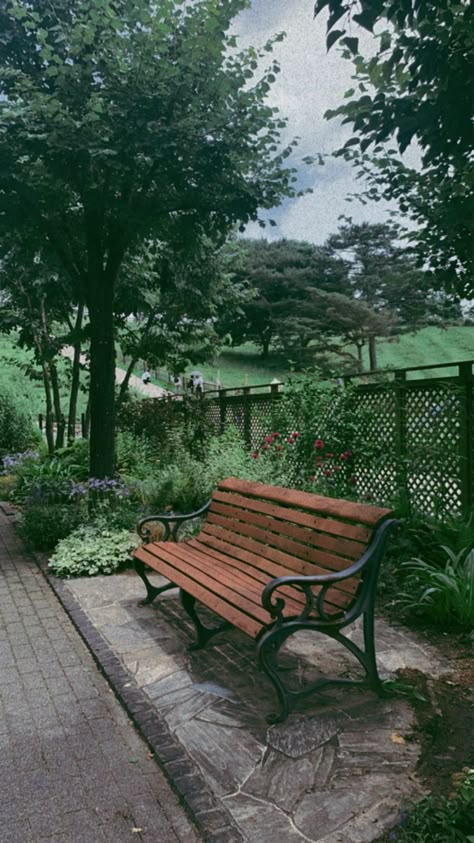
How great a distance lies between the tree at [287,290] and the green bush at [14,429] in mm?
19325

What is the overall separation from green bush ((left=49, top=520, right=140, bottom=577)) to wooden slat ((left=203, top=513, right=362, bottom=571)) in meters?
1.36

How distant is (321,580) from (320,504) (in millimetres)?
718

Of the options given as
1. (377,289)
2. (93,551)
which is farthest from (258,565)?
(377,289)

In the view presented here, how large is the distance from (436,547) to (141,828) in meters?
3.89

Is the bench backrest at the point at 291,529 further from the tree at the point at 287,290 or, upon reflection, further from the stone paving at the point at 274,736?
the tree at the point at 287,290

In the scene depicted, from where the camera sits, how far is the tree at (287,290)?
36.3 m

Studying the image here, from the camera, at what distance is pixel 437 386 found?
6262 mm

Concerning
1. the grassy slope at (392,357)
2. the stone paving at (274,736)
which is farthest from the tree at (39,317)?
the grassy slope at (392,357)

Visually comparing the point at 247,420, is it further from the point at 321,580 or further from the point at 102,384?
the point at 321,580

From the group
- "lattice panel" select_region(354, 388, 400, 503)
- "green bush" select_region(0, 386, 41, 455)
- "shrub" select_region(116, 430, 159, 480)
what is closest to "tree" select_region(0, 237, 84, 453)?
"green bush" select_region(0, 386, 41, 455)

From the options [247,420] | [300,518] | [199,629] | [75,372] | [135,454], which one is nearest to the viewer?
[300,518]

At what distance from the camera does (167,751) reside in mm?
2838

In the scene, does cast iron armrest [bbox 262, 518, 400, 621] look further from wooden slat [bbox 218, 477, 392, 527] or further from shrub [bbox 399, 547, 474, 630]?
shrub [bbox 399, 547, 474, 630]

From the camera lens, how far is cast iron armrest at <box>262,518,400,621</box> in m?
3.04
